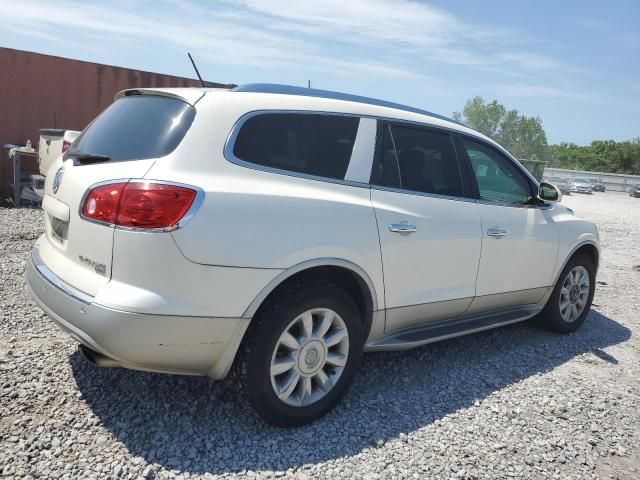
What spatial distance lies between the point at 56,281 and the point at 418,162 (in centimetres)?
228

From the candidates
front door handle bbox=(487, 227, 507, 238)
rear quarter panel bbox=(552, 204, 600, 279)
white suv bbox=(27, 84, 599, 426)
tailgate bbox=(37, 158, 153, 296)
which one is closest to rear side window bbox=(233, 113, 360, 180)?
white suv bbox=(27, 84, 599, 426)

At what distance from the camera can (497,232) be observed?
3963 millimetres

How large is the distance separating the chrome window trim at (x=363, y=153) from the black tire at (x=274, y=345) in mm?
667

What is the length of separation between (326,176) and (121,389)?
1742mm

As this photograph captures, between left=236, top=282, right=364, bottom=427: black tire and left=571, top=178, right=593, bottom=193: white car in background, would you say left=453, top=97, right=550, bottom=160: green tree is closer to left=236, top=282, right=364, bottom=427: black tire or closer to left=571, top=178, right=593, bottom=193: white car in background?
left=571, top=178, right=593, bottom=193: white car in background

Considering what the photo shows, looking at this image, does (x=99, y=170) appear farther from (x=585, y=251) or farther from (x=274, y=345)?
(x=585, y=251)

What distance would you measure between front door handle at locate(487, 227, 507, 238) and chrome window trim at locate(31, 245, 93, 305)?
106 inches

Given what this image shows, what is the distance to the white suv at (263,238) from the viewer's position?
2.48 m

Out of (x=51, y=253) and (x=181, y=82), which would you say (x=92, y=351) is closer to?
(x=51, y=253)

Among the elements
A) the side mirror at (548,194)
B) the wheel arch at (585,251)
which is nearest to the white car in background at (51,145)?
the side mirror at (548,194)

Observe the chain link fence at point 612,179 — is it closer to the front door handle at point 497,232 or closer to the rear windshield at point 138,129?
the front door handle at point 497,232

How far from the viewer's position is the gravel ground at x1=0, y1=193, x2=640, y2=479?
265cm

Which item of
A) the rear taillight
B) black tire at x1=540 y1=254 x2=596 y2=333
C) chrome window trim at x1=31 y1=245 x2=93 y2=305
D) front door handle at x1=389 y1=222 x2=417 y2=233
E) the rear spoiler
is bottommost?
black tire at x1=540 y1=254 x2=596 y2=333

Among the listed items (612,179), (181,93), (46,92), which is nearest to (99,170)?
(181,93)
